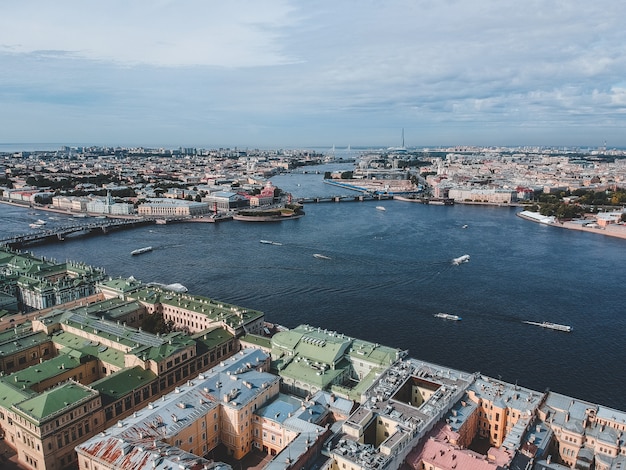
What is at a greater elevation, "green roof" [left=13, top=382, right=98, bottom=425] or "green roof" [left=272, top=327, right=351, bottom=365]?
"green roof" [left=13, top=382, right=98, bottom=425]

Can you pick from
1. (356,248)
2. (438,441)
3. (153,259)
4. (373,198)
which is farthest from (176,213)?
(438,441)

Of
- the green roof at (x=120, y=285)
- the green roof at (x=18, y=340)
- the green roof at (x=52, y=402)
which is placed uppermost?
the green roof at (x=120, y=285)

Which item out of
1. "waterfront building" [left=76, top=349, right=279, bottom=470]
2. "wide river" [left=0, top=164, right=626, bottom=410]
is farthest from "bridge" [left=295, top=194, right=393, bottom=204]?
"waterfront building" [left=76, top=349, right=279, bottom=470]

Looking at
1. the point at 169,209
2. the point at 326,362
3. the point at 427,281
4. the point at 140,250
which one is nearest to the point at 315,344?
the point at 326,362

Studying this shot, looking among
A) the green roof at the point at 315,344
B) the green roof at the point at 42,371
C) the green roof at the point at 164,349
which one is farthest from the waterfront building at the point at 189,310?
the green roof at the point at 42,371

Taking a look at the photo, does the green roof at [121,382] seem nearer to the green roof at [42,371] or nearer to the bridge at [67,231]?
the green roof at [42,371]

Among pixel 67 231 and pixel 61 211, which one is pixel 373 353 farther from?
pixel 61 211

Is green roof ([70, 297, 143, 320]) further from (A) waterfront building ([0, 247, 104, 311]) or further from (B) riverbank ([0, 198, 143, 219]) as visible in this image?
(B) riverbank ([0, 198, 143, 219])
